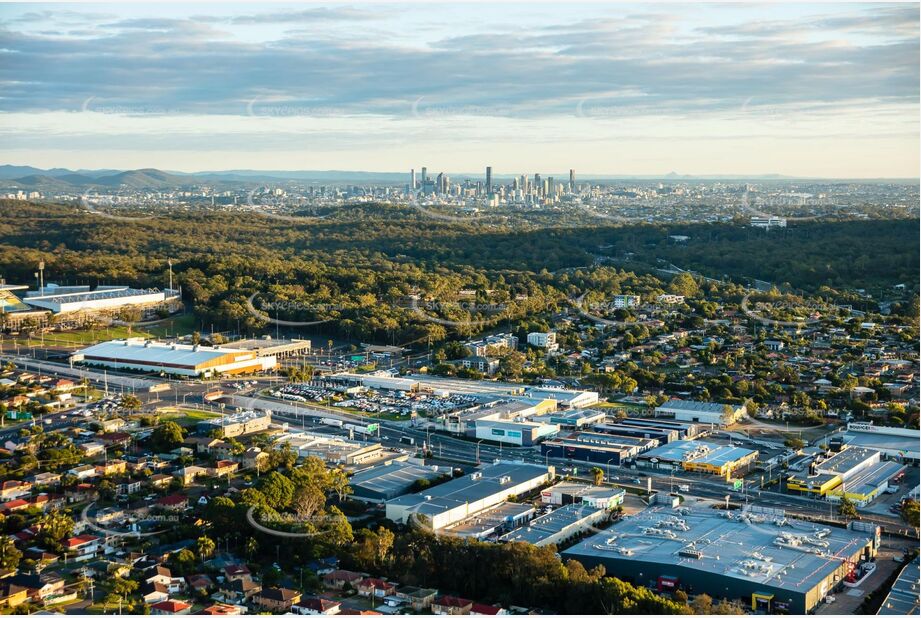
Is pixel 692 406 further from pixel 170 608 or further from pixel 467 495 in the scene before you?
pixel 170 608

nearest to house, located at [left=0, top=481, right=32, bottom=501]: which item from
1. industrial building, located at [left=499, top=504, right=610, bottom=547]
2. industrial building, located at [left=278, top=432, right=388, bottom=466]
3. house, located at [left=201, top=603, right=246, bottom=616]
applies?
industrial building, located at [left=278, top=432, right=388, bottom=466]

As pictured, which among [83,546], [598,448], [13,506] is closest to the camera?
[83,546]

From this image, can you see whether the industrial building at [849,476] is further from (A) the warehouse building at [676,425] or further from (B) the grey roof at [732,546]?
(A) the warehouse building at [676,425]

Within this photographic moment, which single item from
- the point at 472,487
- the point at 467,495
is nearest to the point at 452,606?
the point at 467,495

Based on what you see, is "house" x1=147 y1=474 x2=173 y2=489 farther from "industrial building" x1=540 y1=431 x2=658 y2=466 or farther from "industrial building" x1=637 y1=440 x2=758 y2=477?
"industrial building" x1=637 y1=440 x2=758 y2=477

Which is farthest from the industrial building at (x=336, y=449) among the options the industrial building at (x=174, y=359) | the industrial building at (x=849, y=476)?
the industrial building at (x=174, y=359)

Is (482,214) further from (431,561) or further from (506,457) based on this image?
(431,561)
